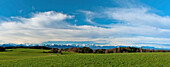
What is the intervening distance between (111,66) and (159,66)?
9.91 metres

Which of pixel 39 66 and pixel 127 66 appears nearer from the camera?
pixel 127 66

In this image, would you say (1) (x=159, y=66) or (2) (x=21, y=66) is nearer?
(1) (x=159, y=66)

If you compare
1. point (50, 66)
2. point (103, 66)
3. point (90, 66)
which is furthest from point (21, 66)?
point (103, 66)

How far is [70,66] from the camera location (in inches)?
1123

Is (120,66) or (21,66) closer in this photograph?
(120,66)

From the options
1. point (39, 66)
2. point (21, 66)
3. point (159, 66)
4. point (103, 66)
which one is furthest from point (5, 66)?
point (159, 66)

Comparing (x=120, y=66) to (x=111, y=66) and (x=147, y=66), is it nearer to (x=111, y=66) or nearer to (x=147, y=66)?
(x=111, y=66)

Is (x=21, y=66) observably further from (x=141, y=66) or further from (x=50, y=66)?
(x=141, y=66)

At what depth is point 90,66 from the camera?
91.8 feet

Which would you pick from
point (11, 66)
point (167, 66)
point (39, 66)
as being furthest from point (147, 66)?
point (11, 66)

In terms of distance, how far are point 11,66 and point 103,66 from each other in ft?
70.4

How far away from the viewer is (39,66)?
2927 centimetres

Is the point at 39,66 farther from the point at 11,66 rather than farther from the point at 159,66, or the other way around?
the point at 159,66

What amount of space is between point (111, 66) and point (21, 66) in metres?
20.6
